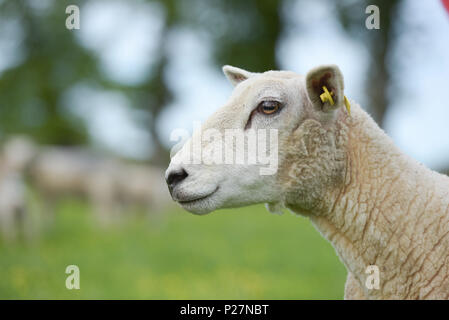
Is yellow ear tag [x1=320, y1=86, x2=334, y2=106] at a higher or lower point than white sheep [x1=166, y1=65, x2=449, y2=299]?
higher

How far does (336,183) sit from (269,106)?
555mm

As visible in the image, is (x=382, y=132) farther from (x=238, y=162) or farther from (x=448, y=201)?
(x=238, y=162)

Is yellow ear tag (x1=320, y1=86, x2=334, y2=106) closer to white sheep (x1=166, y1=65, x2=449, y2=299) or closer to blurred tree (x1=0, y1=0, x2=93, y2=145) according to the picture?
white sheep (x1=166, y1=65, x2=449, y2=299)

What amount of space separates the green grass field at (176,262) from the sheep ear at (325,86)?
10.2 feet

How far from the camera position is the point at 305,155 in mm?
2693

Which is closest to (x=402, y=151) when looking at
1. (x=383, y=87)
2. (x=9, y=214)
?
(x=9, y=214)

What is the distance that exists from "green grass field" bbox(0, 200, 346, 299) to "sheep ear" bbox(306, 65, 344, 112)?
3094 millimetres

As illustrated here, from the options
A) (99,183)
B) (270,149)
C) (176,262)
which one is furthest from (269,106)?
(99,183)

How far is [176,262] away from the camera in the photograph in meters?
7.55

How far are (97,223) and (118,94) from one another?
14.8 meters

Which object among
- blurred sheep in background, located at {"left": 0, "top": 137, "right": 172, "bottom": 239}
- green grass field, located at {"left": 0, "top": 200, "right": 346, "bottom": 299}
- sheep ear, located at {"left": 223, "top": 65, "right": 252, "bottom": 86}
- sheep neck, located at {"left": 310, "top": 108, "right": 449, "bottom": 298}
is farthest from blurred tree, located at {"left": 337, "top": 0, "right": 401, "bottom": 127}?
sheep neck, located at {"left": 310, "top": 108, "right": 449, "bottom": 298}

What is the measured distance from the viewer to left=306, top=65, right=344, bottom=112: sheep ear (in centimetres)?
255

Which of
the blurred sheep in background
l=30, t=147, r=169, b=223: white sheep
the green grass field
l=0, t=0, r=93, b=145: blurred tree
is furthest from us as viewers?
l=0, t=0, r=93, b=145: blurred tree

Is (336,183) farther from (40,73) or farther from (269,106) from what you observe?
(40,73)
